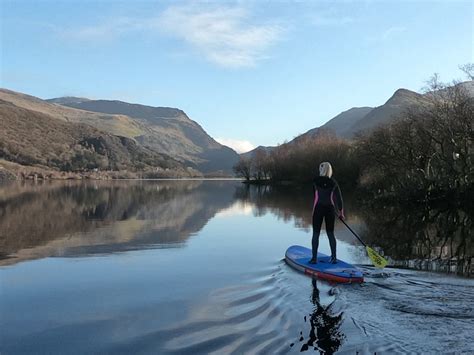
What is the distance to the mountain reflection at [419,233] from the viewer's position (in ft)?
47.3

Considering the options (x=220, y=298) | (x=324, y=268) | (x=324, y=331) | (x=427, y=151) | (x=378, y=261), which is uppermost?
→ (x=427, y=151)

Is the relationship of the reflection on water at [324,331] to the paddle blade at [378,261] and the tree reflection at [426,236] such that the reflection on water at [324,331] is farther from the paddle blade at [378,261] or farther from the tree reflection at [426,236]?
the tree reflection at [426,236]

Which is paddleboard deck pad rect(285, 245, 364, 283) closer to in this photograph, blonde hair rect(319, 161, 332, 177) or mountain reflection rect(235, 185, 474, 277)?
blonde hair rect(319, 161, 332, 177)

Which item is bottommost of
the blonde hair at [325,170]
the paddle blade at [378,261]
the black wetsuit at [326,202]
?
the paddle blade at [378,261]

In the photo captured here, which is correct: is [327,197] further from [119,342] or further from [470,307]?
[119,342]

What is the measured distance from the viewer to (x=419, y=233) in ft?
70.9

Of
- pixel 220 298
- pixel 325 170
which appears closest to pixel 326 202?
pixel 325 170

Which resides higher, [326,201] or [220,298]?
[326,201]

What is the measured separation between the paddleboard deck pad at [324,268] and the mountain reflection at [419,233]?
288cm

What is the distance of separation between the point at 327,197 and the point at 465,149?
27.5 meters

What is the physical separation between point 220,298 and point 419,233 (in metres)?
15.1

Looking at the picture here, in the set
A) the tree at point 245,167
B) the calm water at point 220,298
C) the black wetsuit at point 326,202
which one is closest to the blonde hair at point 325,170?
the black wetsuit at point 326,202

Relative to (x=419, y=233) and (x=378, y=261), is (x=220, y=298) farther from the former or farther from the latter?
(x=419, y=233)

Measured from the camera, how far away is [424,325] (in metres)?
7.67
